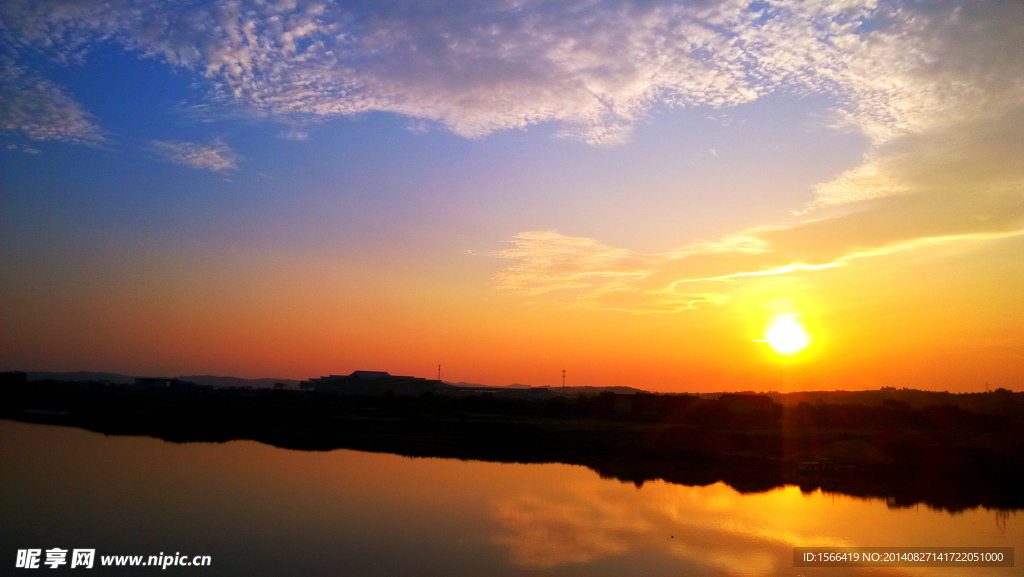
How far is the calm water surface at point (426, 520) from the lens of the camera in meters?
12.4

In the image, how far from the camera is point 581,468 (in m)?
26.7

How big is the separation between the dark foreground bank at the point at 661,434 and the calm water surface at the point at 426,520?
13.9 ft

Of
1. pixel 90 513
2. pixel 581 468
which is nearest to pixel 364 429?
pixel 581 468

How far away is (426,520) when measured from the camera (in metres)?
15.9

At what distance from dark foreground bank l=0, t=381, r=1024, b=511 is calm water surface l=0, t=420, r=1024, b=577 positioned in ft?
A: 13.9

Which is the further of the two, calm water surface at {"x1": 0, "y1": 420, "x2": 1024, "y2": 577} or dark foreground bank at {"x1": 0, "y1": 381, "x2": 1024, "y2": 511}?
dark foreground bank at {"x1": 0, "y1": 381, "x2": 1024, "y2": 511}

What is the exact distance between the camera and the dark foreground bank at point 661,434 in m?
25.7

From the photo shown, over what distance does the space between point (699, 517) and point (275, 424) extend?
3164 centimetres

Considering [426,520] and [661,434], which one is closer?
[426,520]

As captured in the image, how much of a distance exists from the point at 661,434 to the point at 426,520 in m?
20.0

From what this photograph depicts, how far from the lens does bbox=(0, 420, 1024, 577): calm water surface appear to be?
12359mm

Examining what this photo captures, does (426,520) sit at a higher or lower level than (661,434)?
lower

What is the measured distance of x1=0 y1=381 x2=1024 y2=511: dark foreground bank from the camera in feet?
84.2

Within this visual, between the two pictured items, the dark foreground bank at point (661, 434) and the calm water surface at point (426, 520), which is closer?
the calm water surface at point (426, 520)
